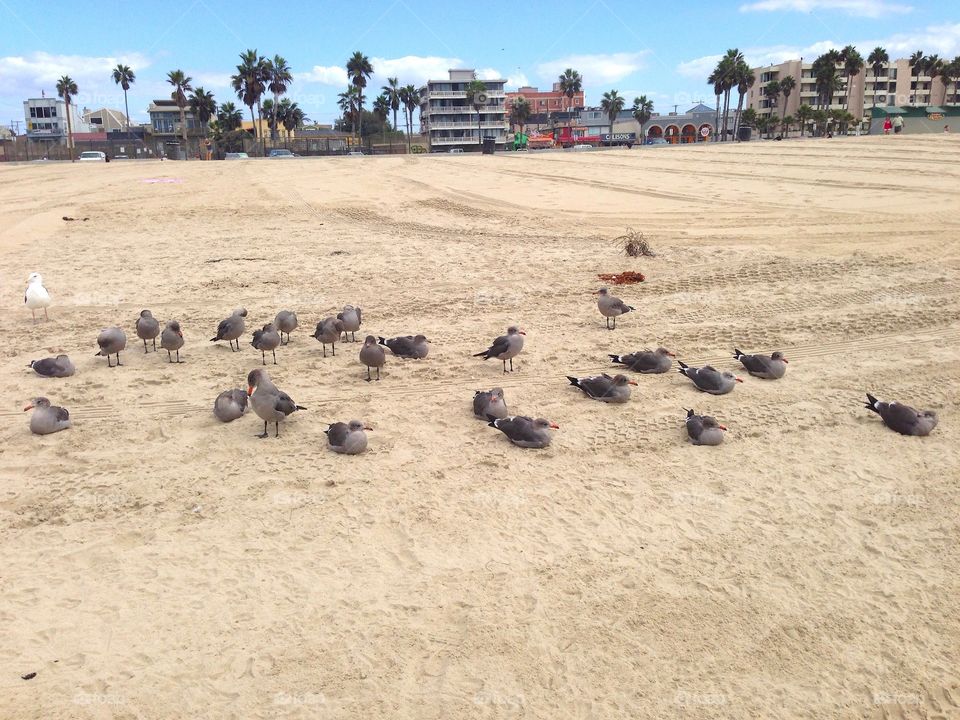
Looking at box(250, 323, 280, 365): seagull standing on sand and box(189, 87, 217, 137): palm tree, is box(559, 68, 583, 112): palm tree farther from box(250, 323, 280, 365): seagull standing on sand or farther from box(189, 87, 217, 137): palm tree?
box(250, 323, 280, 365): seagull standing on sand

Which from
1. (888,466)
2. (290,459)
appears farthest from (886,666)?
(290,459)

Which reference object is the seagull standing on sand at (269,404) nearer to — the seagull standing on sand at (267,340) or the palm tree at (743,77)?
the seagull standing on sand at (267,340)

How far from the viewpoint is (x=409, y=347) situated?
348 inches

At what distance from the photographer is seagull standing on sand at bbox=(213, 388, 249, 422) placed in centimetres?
711

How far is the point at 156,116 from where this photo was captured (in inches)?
4006

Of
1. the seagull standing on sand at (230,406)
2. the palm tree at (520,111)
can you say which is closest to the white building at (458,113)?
the palm tree at (520,111)

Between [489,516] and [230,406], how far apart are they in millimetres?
3096

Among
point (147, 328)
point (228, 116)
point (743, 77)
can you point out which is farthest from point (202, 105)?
point (147, 328)

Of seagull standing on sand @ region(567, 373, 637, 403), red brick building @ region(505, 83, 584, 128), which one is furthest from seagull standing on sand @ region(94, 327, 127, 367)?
red brick building @ region(505, 83, 584, 128)

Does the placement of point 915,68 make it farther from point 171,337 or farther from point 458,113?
point 171,337

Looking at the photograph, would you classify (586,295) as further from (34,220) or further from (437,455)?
(34,220)

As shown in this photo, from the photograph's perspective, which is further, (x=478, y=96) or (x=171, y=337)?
(x=478, y=96)

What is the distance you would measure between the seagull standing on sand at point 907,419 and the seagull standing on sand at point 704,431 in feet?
5.48

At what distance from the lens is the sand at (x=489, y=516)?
13.1ft
